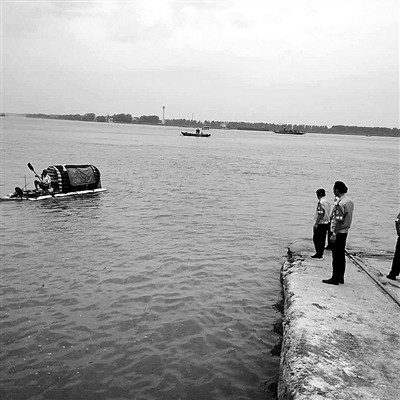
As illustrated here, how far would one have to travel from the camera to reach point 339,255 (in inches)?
311

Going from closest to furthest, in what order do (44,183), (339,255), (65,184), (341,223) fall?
(341,223)
(339,255)
(44,183)
(65,184)

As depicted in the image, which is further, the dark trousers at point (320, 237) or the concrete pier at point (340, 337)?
the dark trousers at point (320, 237)

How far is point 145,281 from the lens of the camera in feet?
34.1

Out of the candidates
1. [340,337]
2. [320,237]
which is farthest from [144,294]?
[340,337]

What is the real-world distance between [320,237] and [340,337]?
4205 millimetres

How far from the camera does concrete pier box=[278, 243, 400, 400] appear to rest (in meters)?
4.75

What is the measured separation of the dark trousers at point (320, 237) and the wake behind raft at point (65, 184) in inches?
632

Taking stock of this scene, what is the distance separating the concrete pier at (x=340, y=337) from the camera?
4.75 meters

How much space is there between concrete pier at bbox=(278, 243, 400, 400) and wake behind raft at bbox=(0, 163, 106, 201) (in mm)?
16553

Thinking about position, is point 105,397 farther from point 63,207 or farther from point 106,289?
point 63,207

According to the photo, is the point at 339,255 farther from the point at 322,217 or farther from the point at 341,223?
the point at 322,217

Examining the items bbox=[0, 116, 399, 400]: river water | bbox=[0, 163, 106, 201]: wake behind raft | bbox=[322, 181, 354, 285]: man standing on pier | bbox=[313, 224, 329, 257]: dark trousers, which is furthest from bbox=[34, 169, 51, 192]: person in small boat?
bbox=[322, 181, 354, 285]: man standing on pier

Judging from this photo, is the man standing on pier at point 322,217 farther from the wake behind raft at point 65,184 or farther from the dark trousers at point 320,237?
the wake behind raft at point 65,184

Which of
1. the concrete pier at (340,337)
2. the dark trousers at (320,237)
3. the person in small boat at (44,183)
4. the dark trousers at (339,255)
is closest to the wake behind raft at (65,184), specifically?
the person in small boat at (44,183)
